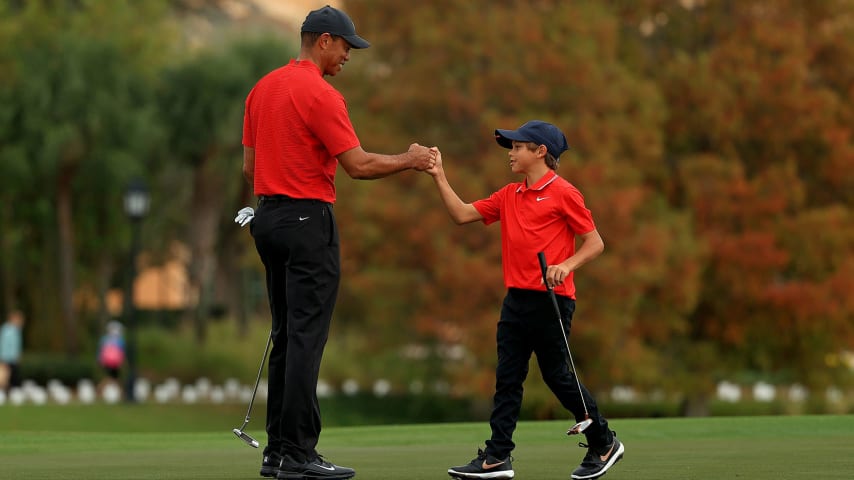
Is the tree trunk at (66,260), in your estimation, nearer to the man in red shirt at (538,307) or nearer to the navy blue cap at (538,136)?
the navy blue cap at (538,136)

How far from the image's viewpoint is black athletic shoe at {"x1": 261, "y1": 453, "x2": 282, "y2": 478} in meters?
7.81

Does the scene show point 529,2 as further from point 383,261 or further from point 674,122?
point 383,261

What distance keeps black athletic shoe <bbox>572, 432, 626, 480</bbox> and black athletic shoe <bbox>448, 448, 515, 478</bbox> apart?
1.11ft

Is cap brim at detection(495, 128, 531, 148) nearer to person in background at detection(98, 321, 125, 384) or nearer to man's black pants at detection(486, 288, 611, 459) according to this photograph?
man's black pants at detection(486, 288, 611, 459)

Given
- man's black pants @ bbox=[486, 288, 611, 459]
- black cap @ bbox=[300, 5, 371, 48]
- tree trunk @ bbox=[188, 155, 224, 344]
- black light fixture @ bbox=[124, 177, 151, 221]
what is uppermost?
tree trunk @ bbox=[188, 155, 224, 344]

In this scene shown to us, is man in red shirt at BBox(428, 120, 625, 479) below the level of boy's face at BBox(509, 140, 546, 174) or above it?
below

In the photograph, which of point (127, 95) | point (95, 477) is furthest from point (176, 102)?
point (95, 477)

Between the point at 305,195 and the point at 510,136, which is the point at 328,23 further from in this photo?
the point at 510,136

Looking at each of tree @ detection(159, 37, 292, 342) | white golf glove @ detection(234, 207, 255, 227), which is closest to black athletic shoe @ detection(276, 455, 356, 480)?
white golf glove @ detection(234, 207, 255, 227)

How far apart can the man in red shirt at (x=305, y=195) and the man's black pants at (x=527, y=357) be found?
876 millimetres

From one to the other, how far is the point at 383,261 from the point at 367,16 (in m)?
5.72

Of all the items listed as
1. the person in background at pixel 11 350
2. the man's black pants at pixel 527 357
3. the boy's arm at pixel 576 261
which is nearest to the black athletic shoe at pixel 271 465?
the man's black pants at pixel 527 357

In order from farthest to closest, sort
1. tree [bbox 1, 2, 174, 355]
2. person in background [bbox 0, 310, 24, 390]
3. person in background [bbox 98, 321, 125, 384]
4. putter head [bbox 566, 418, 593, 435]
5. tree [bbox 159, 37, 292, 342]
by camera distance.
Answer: tree [bbox 159, 37, 292, 342] < tree [bbox 1, 2, 174, 355] < person in background [bbox 98, 321, 125, 384] < person in background [bbox 0, 310, 24, 390] < putter head [bbox 566, 418, 593, 435]

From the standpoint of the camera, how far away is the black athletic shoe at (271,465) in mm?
7809
